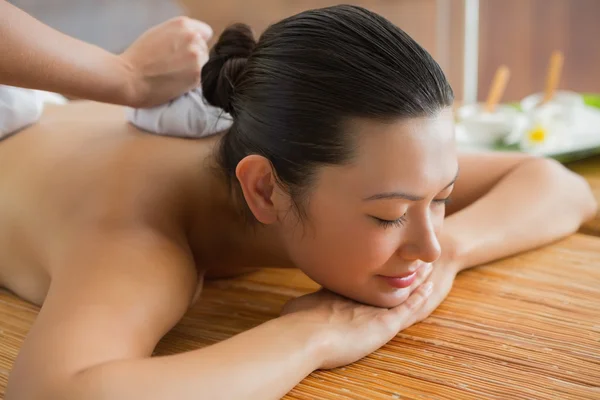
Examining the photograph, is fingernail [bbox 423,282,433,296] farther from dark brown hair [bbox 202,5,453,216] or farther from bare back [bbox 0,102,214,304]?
bare back [bbox 0,102,214,304]

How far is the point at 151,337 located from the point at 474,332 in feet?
1.51

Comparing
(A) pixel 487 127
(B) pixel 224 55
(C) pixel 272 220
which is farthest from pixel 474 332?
(A) pixel 487 127

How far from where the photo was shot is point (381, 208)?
0.98m

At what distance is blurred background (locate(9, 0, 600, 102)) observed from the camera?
121 inches

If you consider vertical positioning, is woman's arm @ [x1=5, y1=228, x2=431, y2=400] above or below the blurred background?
above

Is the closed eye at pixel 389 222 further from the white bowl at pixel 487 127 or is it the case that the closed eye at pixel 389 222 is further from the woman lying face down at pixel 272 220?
the white bowl at pixel 487 127

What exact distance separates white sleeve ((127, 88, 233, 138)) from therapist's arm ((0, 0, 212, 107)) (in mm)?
20

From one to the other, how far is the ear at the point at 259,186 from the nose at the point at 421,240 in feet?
0.64

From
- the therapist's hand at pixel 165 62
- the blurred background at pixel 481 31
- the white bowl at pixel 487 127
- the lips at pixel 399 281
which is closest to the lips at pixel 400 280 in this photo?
the lips at pixel 399 281

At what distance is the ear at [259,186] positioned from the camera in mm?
1038

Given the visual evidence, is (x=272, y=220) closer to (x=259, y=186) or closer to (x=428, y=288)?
(x=259, y=186)

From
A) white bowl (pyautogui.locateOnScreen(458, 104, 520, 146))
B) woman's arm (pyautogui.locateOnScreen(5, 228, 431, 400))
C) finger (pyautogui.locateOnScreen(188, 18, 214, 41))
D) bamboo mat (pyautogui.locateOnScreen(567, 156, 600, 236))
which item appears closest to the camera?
woman's arm (pyautogui.locateOnScreen(5, 228, 431, 400))

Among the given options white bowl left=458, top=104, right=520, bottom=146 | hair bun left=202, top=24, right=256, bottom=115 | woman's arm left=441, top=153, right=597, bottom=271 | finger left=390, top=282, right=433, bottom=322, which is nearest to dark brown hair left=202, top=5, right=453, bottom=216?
hair bun left=202, top=24, right=256, bottom=115

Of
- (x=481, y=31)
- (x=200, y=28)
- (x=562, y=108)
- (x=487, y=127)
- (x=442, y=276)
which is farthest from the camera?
(x=481, y=31)
